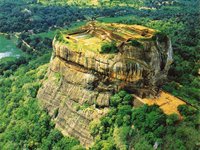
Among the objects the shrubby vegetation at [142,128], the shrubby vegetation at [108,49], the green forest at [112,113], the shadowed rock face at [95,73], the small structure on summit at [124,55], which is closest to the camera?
the shrubby vegetation at [142,128]

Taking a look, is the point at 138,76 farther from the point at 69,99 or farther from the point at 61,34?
the point at 61,34

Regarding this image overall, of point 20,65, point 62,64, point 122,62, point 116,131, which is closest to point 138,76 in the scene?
point 122,62

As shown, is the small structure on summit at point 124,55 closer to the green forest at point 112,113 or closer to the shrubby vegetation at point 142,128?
the green forest at point 112,113

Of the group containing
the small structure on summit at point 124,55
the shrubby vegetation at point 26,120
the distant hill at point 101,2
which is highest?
the small structure on summit at point 124,55

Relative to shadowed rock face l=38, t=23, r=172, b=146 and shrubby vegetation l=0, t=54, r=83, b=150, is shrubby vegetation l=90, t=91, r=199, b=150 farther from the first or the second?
shrubby vegetation l=0, t=54, r=83, b=150

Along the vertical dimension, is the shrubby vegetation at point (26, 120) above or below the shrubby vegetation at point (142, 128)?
below

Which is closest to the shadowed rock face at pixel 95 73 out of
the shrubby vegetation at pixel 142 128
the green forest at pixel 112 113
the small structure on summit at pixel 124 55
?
the small structure on summit at pixel 124 55

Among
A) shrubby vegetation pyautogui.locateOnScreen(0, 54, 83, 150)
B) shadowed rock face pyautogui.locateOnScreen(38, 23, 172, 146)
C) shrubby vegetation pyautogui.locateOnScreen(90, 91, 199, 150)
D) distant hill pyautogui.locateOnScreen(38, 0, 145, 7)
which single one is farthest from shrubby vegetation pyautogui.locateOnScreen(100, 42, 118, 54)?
distant hill pyautogui.locateOnScreen(38, 0, 145, 7)
